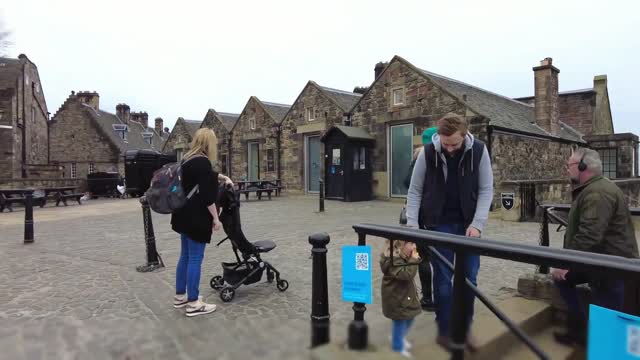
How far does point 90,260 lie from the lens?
6555 mm

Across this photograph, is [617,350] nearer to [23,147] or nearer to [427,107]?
[427,107]

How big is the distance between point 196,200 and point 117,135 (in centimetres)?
3964

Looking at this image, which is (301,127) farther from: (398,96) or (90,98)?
(90,98)

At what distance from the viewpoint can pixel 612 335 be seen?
63.4 inches

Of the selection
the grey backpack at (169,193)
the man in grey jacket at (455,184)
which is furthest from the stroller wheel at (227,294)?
the man in grey jacket at (455,184)

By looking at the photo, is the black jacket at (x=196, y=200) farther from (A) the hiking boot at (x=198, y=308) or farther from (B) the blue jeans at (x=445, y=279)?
(B) the blue jeans at (x=445, y=279)

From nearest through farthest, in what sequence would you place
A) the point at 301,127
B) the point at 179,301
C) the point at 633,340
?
the point at 633,340
the point at 179,301
the point at 301,127

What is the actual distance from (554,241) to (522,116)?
39.1 ft

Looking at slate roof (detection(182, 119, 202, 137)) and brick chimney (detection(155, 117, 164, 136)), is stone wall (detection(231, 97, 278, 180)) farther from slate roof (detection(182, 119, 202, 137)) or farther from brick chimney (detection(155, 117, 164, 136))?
brick chimney (detection(155, 117, 164, 136))

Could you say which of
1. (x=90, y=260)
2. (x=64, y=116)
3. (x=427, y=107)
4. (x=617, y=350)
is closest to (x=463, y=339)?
(x=617, y=350)

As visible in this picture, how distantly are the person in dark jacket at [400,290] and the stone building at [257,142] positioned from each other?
19.1 metres

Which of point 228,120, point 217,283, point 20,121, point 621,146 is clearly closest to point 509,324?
point 217,283

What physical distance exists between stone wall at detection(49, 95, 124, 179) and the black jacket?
36.9 meters

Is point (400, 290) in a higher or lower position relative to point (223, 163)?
lower
